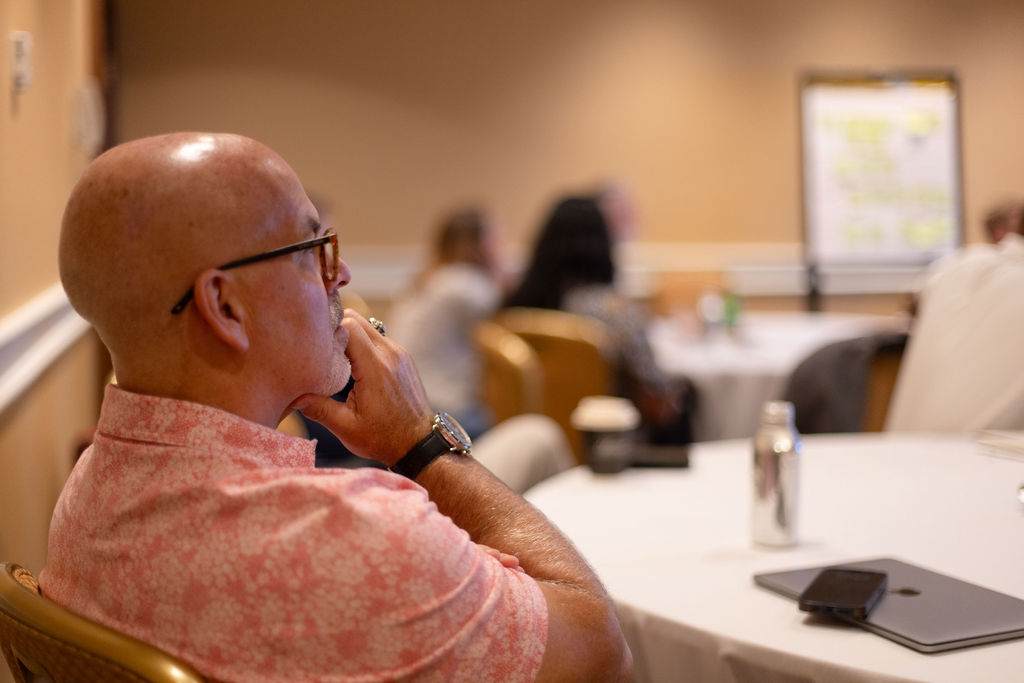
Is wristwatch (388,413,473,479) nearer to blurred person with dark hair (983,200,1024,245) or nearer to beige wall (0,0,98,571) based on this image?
beige wall (0,0,98,571)

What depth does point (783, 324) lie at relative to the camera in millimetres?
5285

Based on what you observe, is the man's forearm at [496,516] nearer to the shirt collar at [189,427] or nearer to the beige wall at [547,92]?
the shirt collar at [189,427]

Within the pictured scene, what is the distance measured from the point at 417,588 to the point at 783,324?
4.67 m

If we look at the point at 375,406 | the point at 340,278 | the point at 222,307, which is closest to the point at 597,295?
the point at 375,406

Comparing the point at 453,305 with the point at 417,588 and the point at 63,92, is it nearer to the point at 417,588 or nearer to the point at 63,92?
the point at 63,92

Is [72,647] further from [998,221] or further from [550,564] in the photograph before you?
[998,221]

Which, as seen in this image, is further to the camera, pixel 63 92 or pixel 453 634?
pixel 63 92

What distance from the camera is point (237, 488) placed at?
0.86 meters

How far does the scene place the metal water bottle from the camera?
1.47 meters

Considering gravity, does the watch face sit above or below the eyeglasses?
below

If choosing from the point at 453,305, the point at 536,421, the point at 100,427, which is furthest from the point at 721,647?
the point at 453,305

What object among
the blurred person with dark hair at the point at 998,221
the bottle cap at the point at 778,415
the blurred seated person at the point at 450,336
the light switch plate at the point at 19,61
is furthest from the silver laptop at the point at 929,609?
the blurred person with dark hair at the point at 998,221

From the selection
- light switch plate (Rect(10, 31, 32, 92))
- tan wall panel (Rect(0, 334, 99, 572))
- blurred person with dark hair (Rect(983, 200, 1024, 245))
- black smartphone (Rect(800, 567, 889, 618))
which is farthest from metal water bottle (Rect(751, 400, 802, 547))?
blurred person with dark hair (Rect(983, 200, 1024, 245))

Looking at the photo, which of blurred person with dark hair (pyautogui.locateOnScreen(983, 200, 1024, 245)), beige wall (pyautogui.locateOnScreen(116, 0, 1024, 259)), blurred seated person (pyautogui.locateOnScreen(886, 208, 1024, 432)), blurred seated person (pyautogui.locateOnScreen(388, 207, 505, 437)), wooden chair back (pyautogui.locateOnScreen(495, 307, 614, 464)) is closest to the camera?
blurred seated person (pyautogui.locateOnScreen(886, 208, 1024, 432))
